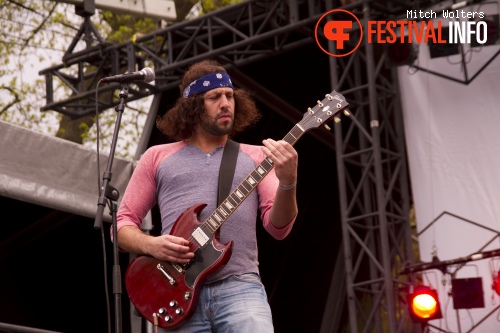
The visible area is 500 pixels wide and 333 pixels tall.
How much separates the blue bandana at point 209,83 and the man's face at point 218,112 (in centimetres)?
2

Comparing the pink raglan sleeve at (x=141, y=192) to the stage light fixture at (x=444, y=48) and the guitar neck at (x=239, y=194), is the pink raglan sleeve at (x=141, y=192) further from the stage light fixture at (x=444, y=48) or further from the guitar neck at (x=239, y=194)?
the stage light fixture at (x=444, y=48)

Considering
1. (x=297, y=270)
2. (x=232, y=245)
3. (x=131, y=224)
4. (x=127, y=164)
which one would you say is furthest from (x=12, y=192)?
(x=297, y=270)

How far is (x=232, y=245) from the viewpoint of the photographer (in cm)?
366

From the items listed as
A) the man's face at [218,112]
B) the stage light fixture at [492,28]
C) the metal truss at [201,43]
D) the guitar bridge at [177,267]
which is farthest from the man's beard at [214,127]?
the metal truss at [201,43]

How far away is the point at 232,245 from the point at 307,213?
749 centimetres

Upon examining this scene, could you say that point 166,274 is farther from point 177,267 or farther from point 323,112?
point 323,112

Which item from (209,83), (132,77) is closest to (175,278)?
(209,83)

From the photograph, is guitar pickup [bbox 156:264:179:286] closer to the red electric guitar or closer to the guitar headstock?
the red electric guitar

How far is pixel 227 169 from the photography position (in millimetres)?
3822

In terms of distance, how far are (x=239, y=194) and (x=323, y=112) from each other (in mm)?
509

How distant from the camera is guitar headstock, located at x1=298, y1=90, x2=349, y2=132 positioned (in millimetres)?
3846

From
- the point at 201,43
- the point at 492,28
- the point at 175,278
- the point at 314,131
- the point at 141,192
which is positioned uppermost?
the point at 201,43

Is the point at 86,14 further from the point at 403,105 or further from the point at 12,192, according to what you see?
the point at 12,192

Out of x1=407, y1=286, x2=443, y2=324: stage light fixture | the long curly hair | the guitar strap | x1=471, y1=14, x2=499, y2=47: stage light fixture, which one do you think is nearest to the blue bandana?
the long curly hair
